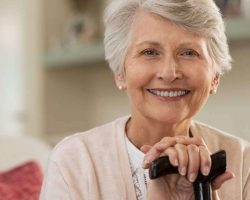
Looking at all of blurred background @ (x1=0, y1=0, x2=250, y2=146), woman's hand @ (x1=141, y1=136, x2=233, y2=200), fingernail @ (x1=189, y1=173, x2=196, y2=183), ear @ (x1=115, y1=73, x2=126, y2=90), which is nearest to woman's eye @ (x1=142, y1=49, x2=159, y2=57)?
ear @ (x1=115, y1=73, x2=126, y2=90)

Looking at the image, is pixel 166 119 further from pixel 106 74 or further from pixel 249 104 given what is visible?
pixel 106 74

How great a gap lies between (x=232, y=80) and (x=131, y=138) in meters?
2.03

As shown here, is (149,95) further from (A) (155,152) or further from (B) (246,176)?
(B) (246,176)

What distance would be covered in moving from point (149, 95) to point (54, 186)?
33cm

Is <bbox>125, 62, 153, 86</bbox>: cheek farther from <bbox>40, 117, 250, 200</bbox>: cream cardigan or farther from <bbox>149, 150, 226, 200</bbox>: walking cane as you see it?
<bbox>149, 150, 226, 200</bbox>: walking cane

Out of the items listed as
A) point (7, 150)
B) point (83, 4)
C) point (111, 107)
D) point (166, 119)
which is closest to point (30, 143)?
point (7, 150)

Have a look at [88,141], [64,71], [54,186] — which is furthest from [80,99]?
[54,186]

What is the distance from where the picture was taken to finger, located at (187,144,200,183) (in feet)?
3.75

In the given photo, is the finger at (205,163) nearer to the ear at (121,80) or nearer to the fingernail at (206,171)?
the fingernail at (206,171)

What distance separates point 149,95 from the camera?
1396 millimetres

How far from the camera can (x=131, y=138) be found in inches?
59.6

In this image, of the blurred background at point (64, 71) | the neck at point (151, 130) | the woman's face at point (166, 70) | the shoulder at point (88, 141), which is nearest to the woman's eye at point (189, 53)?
the woman's face at point (166, 70)

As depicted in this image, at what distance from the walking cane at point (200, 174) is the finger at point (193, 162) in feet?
0.03

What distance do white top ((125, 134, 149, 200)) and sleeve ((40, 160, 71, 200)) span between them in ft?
0.60
